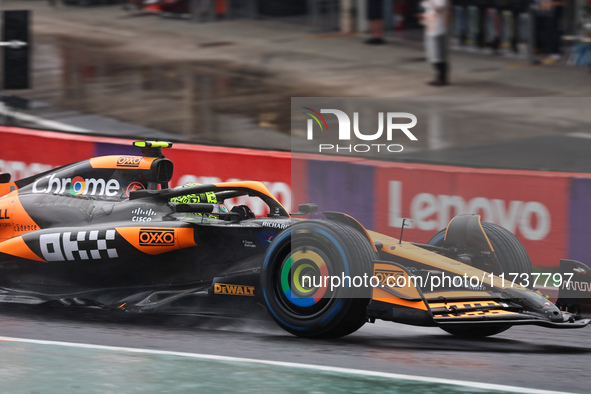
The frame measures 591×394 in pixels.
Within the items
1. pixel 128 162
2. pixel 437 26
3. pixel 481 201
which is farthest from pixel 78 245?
pixel 437 26

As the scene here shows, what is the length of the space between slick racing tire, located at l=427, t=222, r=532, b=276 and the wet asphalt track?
1.71 ft

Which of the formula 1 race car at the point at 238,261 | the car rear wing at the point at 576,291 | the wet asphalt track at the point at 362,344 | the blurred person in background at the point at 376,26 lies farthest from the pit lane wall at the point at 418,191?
the blurred person in background at the point at 376,26

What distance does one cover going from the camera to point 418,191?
8.84m

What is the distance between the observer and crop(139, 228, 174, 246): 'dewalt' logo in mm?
6980

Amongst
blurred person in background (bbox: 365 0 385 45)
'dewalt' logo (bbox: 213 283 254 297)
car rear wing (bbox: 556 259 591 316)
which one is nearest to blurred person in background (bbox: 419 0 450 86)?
blurred person in background (bbox: 365 0 385 45)

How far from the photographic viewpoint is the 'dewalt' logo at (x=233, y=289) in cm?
667

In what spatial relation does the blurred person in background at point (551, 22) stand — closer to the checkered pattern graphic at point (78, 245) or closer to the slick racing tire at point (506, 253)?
the slick racing tire at point (506, 253)

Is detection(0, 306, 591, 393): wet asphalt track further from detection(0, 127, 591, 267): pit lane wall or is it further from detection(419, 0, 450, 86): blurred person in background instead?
detection(419, 0, 450, 86): blurred person in background

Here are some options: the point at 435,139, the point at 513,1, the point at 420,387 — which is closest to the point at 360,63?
the point at 513,1

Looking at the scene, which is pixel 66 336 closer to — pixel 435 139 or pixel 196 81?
pixel 435 139

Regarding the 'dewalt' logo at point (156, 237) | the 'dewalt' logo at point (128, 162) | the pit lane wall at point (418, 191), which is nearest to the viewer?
the 'dewalt' logo at point (156, 237)

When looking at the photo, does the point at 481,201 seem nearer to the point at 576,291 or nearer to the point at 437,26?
the point at 576,291

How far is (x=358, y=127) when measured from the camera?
28.6ft

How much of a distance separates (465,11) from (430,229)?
12.1 m
